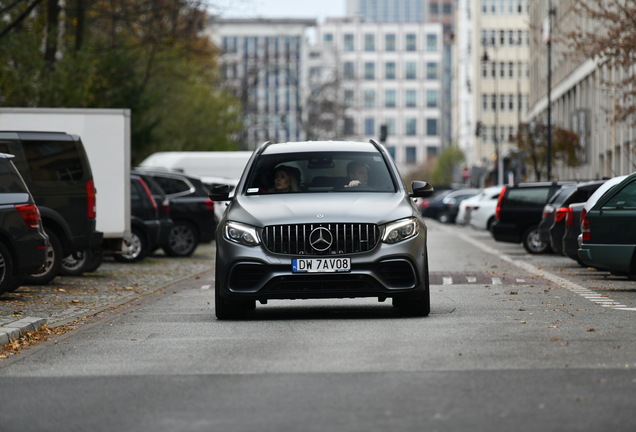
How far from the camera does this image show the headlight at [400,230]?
1453cm

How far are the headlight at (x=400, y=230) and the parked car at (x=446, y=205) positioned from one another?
57.5 metres

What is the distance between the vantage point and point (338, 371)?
10.3 metres

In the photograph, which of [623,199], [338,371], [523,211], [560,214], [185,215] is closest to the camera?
[338,371]

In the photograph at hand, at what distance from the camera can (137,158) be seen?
51.6 meters

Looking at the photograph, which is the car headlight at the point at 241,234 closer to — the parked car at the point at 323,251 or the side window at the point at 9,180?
the parked car at the point at 323,251

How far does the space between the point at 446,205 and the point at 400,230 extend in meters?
62.8

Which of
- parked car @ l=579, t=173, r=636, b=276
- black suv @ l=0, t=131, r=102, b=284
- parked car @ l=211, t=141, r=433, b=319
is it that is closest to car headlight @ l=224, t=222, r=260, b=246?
parked car @ l=211, t=141, r=433, b=319

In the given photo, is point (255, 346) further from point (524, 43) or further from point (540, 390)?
point (524, 43)

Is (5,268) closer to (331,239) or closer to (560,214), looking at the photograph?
(331,239)

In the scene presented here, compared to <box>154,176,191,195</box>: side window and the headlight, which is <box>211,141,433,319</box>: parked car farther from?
<box>154,176,191,195</box>: side window

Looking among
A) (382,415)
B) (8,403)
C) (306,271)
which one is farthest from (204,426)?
(306,271)

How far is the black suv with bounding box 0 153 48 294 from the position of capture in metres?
18.5

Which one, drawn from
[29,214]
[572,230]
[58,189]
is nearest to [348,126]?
[572,230]

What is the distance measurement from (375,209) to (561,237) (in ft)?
44.3
